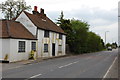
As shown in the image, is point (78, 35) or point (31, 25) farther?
point (78, 35)

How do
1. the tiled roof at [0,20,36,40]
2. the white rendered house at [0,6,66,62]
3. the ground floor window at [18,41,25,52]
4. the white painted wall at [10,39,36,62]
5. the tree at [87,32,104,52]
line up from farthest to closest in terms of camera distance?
the tree at [87,32,104,52] → the ground floor window at [18,41,25,52] → the tiled roof at [0,20,36,40] → the white rendered house at [0,6,66,62] → the white painted wall at [10,39,36,62]

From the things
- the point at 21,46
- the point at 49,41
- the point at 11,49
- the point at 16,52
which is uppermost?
the point at 49,41

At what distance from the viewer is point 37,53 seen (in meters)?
32.3

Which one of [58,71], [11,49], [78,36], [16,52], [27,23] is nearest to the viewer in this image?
[58,71]

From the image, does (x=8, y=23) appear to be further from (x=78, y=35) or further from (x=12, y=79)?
(x=78, y=35)

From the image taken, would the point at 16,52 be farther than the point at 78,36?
No

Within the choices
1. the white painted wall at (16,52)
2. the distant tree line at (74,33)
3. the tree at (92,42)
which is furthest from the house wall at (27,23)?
the tree at (92,42)

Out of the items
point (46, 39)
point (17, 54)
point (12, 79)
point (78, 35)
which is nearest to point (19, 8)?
point (78, 35)

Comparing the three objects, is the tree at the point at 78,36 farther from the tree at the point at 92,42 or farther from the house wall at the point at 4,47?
the house wall at the point at 4,47

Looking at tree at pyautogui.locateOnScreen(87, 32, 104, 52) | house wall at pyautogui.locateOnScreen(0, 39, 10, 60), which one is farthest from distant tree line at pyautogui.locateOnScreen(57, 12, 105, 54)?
house wall at pyautogui.locateOnScreen(0, 39, 10, 60)

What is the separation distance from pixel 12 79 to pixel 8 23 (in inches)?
705

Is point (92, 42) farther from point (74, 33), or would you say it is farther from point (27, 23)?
point (27, 23)

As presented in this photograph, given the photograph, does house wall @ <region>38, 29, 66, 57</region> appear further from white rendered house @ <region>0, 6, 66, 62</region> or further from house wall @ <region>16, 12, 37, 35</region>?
house wall @ <region>16, 12, 37, 35</region>

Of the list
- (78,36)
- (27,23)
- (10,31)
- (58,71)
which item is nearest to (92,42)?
(78,36)
